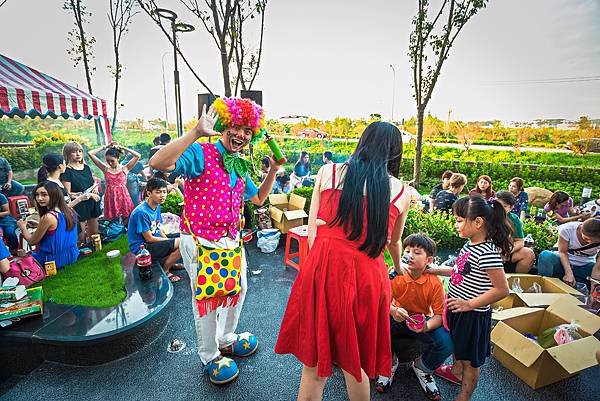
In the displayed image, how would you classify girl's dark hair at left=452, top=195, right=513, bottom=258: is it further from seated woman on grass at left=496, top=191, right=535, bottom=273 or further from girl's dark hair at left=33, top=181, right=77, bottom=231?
girl's dark hair at left=33, top=181, right=77, bottom=231

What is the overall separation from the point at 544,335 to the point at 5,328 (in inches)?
169

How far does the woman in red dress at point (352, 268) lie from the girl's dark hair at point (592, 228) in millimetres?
2696

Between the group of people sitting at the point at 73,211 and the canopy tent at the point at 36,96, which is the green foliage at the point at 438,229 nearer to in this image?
the group of people sitting at the point at 73,211

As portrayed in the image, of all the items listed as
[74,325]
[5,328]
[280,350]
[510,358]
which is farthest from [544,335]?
[5,328]

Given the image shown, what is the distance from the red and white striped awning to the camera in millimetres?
3990

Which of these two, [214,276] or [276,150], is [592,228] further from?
[214,276]

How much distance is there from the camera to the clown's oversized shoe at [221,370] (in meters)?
2.24

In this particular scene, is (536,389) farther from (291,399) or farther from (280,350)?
(280,350)

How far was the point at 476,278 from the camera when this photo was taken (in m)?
1.92

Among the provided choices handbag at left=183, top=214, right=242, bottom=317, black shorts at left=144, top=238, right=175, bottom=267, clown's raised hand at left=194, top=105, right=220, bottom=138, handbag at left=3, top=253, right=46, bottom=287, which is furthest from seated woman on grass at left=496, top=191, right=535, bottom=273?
handbag at left=3, top=253, right=46, bottom=287

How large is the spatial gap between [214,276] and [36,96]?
13.8 ft

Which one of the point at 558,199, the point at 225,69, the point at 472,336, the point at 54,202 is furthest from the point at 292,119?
the point at 472,336

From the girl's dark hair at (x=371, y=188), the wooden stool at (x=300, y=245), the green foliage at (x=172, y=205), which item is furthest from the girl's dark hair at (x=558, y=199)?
the green foliage at (x=172, y=205)

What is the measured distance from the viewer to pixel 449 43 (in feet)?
22.0
